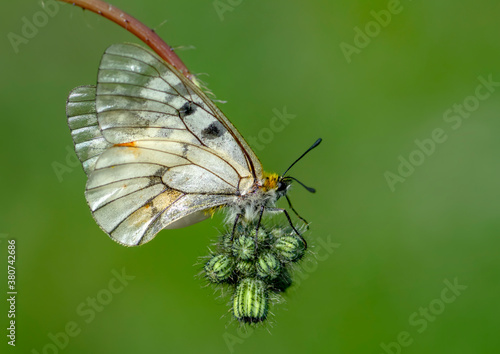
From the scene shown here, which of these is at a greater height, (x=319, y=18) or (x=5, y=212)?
(x=5, y=212)

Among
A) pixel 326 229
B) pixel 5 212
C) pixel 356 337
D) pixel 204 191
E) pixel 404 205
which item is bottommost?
pixel 356 337

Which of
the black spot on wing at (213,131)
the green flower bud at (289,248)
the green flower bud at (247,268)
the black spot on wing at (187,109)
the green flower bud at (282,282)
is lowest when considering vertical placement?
the green flower bud at (282,282)

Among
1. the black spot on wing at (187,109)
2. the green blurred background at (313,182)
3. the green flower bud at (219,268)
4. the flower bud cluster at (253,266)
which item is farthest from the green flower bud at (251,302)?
the green blurred background at (313,182)

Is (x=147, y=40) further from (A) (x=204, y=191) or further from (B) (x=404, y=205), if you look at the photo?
(B) (x=404, y=205)

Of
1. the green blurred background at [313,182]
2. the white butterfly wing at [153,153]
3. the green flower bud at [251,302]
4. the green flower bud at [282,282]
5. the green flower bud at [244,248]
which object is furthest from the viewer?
the green blurred background at [313,182]

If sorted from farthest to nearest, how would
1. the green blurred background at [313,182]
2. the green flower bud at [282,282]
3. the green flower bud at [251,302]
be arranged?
the green blurred background at [313,182], the green flower bud at [282,282], the green flower bud at [251,302]

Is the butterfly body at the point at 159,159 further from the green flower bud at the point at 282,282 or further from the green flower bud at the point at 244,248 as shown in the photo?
the green flower bud at the point at 282,282

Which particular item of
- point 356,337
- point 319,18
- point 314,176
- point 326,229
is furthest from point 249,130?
point 356,337
